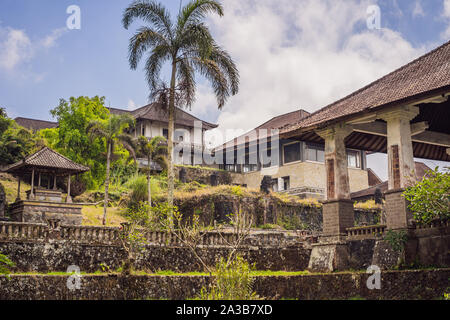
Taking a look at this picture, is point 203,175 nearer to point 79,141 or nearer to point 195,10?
point 79,141

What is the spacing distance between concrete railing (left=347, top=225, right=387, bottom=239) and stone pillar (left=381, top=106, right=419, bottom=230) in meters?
0.47

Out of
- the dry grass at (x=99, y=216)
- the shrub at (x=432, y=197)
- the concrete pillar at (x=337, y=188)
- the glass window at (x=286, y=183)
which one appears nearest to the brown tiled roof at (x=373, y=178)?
the glass window at (x=286, y=183)

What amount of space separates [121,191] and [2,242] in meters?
18.1

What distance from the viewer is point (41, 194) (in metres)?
28.8

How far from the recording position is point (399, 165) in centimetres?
1474

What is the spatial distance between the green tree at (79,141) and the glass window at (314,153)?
14.2 meters

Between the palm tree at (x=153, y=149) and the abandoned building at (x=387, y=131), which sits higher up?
the palm tree at (x=153, y=149)

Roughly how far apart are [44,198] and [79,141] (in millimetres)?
7903

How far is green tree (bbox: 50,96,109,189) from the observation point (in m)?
35.8

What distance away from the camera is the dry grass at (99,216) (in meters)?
28.2

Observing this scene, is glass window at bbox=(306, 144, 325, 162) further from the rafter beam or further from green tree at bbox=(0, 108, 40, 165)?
green tree at bbox=(0, 108, 40, 165)

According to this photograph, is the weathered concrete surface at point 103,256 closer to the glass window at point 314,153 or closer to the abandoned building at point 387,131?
the abandoned building at point 387,131

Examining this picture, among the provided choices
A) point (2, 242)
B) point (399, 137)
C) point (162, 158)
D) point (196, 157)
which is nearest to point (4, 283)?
point (2, 242)
